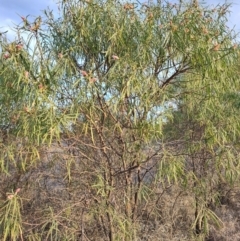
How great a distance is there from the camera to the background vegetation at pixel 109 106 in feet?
7.99

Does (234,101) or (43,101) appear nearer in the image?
(43,101)

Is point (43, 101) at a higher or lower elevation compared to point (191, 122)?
lower

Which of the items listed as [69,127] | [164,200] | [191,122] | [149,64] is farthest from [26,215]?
[191,122]

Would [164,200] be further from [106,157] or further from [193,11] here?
[193,11]

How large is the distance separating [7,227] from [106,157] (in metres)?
0.83

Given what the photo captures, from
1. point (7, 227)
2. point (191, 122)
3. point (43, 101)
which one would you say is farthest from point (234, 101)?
point (7, 227)

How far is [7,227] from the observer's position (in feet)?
7.88

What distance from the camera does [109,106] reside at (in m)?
2.62

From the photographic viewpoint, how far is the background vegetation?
2436mm

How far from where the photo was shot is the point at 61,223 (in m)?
2.79

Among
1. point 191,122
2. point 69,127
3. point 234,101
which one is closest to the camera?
point 69,127

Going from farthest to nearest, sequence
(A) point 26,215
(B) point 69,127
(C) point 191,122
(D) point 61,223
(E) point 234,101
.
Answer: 1. (C) point 191,122
2. (E) point 234,101
3. (A) point 26,215
4. (D) point 61,223
5. (B) point 69,127

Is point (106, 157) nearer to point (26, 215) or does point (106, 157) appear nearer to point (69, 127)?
point (69, 127)

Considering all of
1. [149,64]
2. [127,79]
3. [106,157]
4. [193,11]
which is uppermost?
[193,11]
